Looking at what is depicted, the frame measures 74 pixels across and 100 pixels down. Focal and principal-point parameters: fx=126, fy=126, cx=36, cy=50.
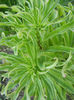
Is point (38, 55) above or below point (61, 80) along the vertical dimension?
above

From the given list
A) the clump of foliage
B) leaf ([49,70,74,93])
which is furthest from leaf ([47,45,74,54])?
leaf ([49,70,74,93])

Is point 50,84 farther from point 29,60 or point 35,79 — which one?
point 29,60

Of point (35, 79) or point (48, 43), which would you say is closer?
point (35, 79)

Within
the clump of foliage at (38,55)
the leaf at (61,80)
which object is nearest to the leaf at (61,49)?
the clump of foliage at (38,55)

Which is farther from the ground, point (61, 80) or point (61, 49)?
point (61, 49)

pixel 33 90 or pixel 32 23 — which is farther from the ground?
pixel 32 23

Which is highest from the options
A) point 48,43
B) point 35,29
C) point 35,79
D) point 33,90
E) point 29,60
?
point 35,29

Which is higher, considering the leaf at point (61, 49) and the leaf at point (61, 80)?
the leaf at point (61, 49)

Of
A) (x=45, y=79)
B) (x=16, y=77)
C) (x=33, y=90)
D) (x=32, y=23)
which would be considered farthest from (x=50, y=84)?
(x=32, y=23)

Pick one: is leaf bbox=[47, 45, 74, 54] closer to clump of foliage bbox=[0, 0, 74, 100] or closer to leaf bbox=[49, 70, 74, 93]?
clump of foliage bbox=[0, 0, 74, 100]

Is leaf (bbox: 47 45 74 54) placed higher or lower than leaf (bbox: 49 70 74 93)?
higher

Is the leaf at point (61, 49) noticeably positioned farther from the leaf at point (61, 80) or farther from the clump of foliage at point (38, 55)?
the leaf at point (61, 80)
